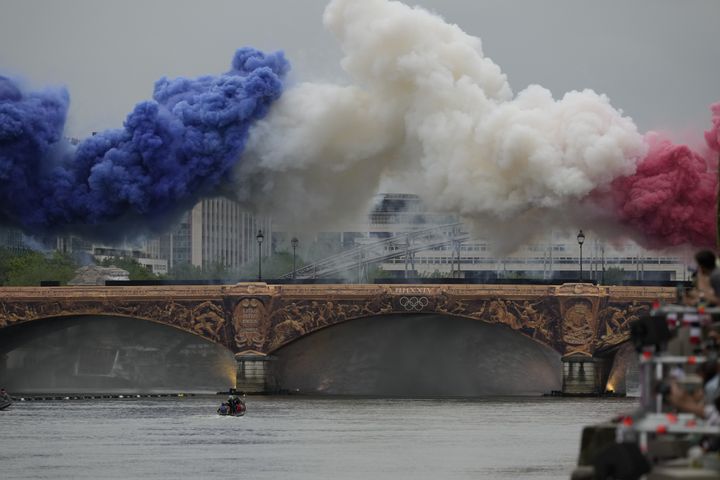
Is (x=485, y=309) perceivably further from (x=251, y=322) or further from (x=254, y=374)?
(x=254, y=374)

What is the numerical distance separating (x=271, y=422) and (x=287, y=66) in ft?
79.7

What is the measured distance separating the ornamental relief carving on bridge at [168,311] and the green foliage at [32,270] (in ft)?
125

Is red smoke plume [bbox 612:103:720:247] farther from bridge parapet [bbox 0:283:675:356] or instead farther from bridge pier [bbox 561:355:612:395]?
bridge pier [bbox 561:355:612:395]

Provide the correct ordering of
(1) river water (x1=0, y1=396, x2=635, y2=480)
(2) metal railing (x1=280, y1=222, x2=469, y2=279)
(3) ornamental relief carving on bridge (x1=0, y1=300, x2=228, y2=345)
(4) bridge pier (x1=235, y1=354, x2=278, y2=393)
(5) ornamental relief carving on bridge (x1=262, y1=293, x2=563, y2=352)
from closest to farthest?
(1) river water (x1=0, y1=396, x2=635, y2=480)
(5) ornamental relief carving on bridge (x1=262, y1=293, x2=563, y2=352)
(4) bridge pier (x1=235, y1=354, x2=278, y2=393)
(3) ornamental relief carving on bridge (x1=0, y1=300, x2=228, y2=345)
(2) metal railing (x1=280, y1=222, x2=469, y2=279)

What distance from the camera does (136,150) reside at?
371 ft

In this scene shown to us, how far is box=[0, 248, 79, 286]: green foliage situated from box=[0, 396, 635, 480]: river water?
53.8 metres

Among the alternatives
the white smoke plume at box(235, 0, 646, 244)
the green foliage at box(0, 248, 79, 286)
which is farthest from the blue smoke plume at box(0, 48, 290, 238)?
the green foliage at box(0, 248, 79, 286)

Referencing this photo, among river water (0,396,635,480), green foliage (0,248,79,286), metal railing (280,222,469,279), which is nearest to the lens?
river water (0,396,635,480)

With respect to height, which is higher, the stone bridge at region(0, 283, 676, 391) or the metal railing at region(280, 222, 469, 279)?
the metal railing at region(280, 222, 469, 279)

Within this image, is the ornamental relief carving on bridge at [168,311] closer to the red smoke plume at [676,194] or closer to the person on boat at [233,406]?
the person on boat at [233,406]

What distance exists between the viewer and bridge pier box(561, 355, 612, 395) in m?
132

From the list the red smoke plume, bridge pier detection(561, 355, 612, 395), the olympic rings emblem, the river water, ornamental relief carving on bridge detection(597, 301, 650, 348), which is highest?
the red smoke plume

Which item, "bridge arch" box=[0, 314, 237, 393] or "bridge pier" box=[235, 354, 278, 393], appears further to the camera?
"bridge arch" box=[0, 314, 237, 393]

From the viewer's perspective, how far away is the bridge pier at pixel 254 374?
13725cm
